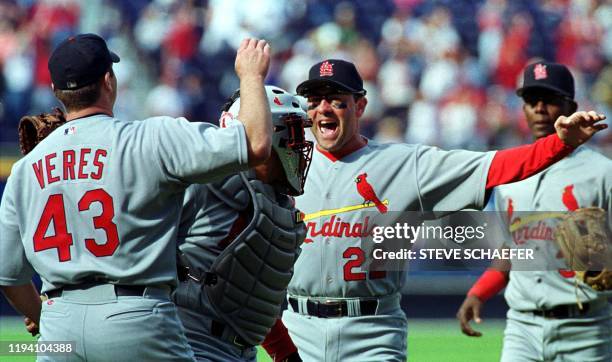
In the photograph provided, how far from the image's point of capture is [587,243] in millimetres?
6348

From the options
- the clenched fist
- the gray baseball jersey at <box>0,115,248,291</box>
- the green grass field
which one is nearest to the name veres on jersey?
the gray baseball jersey at <box>0,115,248,291</box>

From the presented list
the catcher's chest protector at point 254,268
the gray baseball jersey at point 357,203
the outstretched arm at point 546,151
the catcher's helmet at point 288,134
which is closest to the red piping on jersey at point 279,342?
the catcher's chest protector at point 254,268

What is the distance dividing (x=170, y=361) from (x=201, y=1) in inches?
445

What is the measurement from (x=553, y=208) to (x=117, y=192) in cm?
352

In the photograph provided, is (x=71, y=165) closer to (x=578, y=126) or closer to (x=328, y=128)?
(x=578, y=126)

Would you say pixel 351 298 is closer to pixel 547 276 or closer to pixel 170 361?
pixel 547 276

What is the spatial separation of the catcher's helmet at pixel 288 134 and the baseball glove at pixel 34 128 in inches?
29.9

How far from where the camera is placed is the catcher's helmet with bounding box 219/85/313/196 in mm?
4547

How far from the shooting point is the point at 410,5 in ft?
47.8

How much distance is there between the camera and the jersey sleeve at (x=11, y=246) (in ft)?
12.9

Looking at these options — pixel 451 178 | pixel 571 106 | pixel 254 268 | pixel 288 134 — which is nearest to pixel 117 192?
pixel 254 268

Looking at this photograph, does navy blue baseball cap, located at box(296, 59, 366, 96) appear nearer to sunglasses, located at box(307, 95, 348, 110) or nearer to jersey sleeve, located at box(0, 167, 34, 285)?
sunglasses, located at box(307, 95, 348, 110)

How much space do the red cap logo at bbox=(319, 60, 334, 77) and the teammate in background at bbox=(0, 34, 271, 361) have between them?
6.67 ft

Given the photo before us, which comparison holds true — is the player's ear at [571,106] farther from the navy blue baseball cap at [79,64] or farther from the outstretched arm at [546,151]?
the navy blue baseball cap at [79,64]
